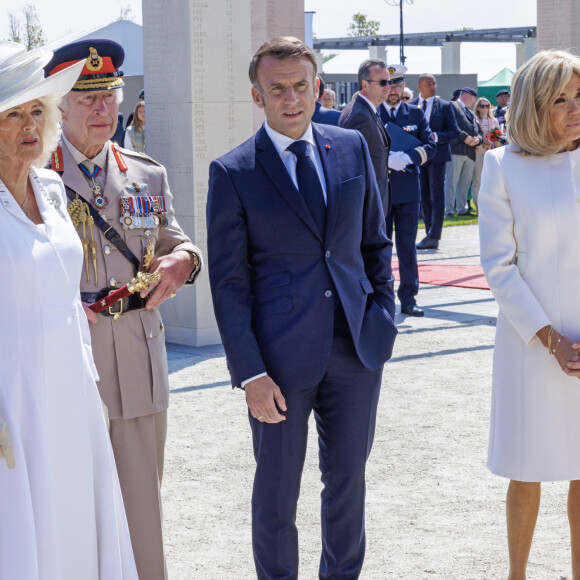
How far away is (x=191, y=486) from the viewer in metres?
5.45

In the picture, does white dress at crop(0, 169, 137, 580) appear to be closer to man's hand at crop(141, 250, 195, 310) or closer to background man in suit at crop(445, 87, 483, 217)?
man's hand at crop(141, 250, 195, 310)

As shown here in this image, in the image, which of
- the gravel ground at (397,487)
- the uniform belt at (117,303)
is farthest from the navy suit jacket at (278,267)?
the gravel ground at (397,487)

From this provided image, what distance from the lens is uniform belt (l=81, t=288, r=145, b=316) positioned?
3.60 m

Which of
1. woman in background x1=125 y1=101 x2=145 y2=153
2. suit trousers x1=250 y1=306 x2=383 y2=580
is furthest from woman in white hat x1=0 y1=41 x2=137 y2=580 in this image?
woman in background x1=125 y1=101 x2=145 y2=153

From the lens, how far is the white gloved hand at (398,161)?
9953 millimetres

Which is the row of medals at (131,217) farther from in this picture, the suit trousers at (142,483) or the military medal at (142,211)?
the suit trousers at (142,483)

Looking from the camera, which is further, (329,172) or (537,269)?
(537,269)

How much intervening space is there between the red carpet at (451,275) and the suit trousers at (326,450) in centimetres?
796

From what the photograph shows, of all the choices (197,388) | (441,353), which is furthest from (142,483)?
(441,353)

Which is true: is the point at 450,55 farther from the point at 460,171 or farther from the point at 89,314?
the point at 89,314

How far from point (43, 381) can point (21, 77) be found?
88cm

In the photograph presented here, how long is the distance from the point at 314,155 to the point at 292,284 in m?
0.48

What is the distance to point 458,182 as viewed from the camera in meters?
20.0

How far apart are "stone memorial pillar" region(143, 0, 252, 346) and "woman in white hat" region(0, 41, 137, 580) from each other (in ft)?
17.7
